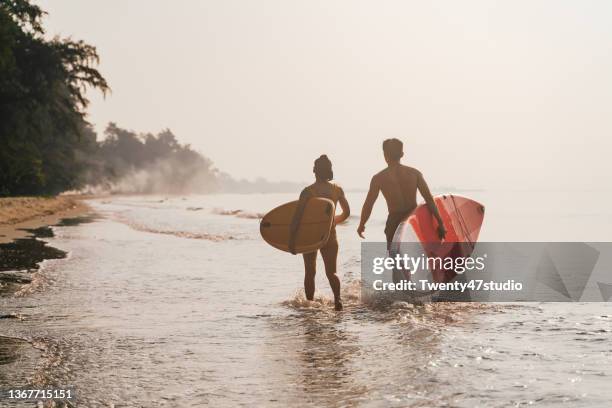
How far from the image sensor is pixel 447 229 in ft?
30.1

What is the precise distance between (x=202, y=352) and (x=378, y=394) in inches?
78.5

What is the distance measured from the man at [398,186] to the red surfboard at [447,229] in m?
0.16

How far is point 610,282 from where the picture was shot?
36.0 feet

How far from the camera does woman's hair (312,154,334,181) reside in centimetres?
803

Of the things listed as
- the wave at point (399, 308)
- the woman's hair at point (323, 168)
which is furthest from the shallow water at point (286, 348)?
the woman's hair at point (323, 168)

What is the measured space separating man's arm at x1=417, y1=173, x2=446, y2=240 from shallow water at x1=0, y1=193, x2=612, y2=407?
0.98 m

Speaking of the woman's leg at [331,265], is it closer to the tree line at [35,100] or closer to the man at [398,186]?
the man at [398,186]

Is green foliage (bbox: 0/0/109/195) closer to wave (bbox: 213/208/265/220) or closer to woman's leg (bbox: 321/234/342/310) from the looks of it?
wave (bbox: 213/208/265/220)

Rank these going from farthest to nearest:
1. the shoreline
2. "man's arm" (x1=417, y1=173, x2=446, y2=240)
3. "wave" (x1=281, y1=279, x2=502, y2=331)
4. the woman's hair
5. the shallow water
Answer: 1. the shoreline
2. "man's arm" (x1=417, y1=173, x2=446, y2=240)
3. the woman's hair
4. "wave" (x1=281, y1=279, x2=502, y2=331)
5. the shallow water

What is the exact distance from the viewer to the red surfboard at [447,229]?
8180 millimetres

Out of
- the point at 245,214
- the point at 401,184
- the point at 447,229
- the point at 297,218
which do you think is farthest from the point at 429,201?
the point at 245,214

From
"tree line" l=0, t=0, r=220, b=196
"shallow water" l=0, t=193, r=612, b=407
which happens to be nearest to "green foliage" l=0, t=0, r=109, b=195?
"tree line" l=0, t=0, r=220, b=196

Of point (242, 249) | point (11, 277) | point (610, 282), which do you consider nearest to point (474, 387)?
point (610, 282)

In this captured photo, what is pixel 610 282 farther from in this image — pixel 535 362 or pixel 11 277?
pixel 11 277
